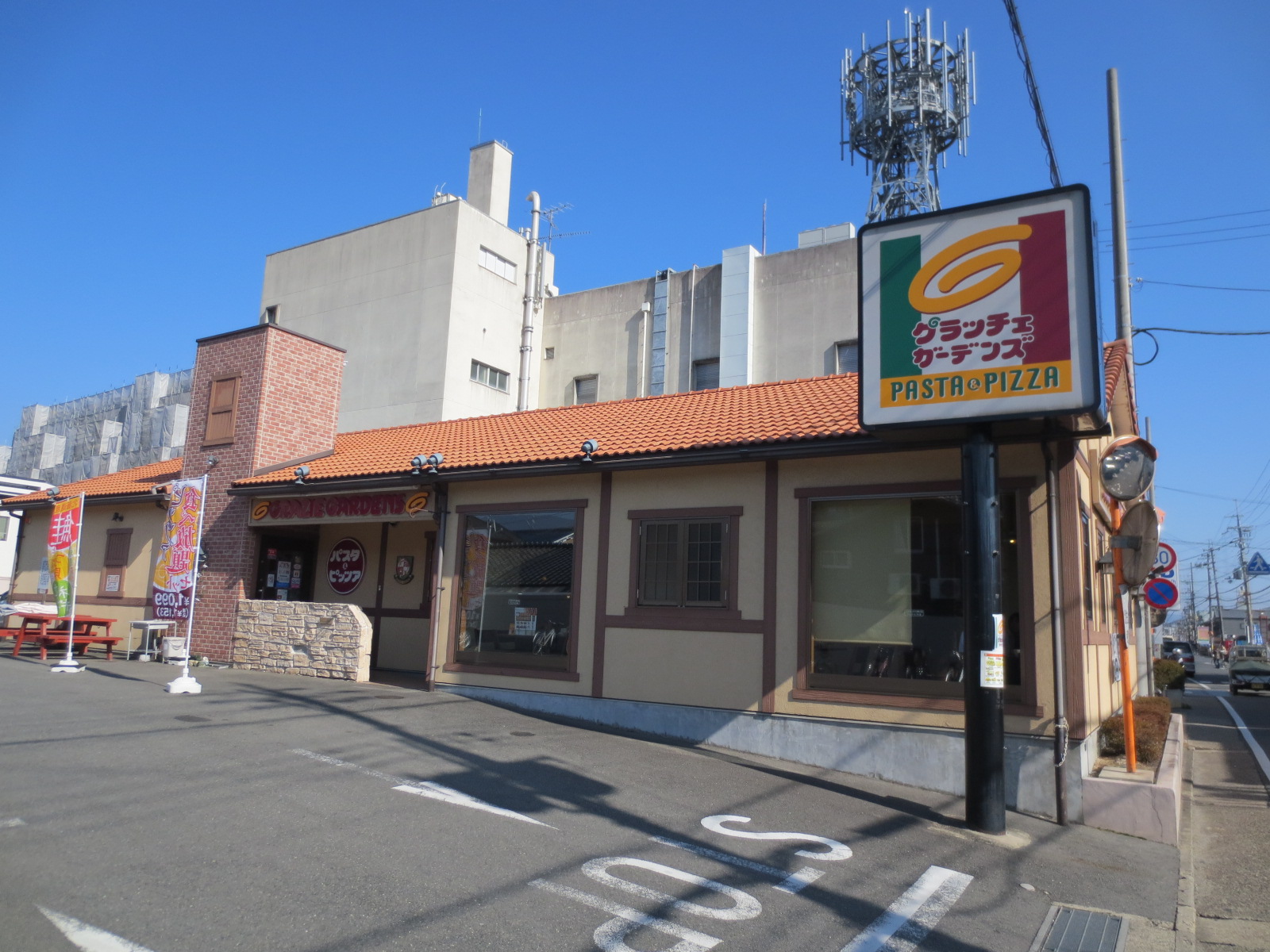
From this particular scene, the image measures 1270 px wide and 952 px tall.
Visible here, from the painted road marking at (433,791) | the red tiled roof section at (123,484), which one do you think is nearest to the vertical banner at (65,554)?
the red tiled roof section at (123,484)

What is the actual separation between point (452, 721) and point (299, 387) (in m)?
9.52

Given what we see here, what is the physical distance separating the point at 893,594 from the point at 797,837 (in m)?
3.72

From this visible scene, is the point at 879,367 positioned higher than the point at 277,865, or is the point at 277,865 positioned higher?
the point at 879,367

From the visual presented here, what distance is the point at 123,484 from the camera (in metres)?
20.9

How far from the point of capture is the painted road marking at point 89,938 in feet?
14.6

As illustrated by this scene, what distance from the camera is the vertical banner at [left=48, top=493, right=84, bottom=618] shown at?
47.0ft

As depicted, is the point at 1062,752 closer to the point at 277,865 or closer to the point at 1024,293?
the point at 1024,293

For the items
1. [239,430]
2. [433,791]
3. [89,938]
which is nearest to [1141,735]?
[433,791]

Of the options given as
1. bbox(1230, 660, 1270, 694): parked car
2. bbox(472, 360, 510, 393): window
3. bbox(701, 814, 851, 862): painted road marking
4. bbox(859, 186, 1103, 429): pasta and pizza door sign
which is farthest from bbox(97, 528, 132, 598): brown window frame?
Result: bbox(1230, 660, 1270, 694): parked car

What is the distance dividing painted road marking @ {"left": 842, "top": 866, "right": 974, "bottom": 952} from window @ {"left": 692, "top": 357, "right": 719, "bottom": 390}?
2405cm

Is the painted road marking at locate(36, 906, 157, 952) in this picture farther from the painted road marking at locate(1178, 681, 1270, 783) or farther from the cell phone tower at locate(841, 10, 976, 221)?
the cell phone tower at locate(841, 10, 976, 221)

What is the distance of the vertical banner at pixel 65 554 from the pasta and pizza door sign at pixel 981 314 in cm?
1238

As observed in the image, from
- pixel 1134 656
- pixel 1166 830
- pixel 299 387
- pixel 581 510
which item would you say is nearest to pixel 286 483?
pixel 299 387

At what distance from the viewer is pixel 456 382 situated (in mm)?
29969
